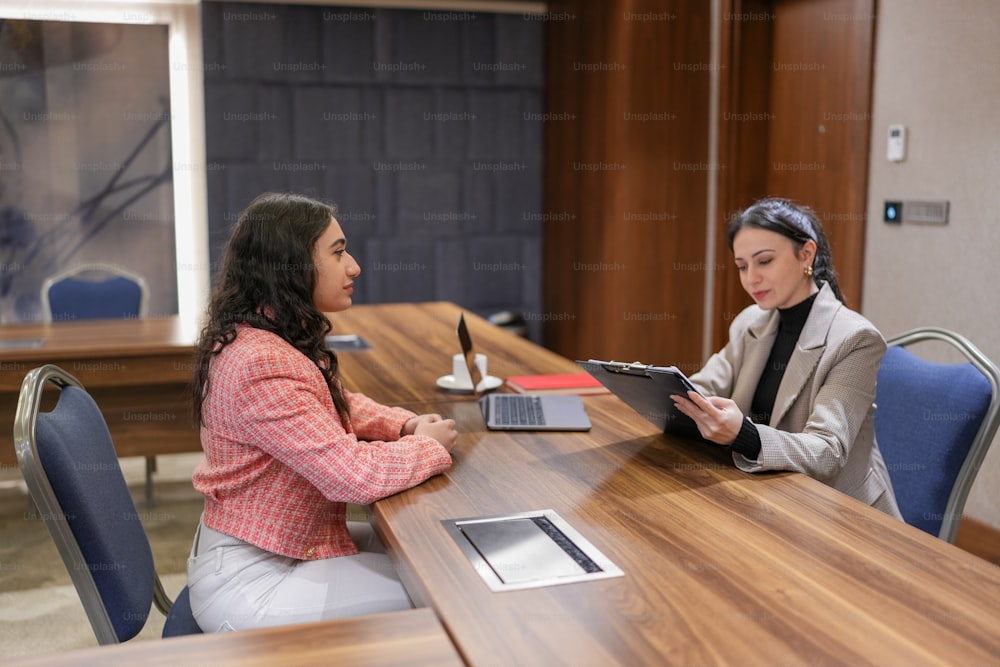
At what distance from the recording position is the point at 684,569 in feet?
4.82

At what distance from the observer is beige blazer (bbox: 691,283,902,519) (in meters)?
1.96

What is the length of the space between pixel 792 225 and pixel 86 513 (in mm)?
1544

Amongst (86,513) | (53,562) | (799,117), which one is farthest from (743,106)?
(86,513)

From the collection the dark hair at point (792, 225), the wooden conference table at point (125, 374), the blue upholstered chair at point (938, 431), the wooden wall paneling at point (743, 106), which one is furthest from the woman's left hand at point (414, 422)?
the wooden wall paneling at point (743, 106)

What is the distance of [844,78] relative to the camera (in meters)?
3.96

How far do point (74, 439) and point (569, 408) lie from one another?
1181 millimetres

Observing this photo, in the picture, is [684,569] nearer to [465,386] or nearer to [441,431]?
[441,431]

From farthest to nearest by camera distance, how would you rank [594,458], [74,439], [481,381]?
[481,381] < [594,458] < [74,439]

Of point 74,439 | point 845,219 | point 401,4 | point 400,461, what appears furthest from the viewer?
point 401,4

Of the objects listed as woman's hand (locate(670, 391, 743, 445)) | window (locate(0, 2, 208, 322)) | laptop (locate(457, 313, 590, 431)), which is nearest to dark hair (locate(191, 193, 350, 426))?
laptop (locate(457, 313, 590, 431))

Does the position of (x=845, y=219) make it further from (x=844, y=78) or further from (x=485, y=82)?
(x=485, y=82)

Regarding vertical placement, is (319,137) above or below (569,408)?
above

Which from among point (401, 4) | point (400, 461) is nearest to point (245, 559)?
point (400, 461)

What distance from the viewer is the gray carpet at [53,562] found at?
111 inches
